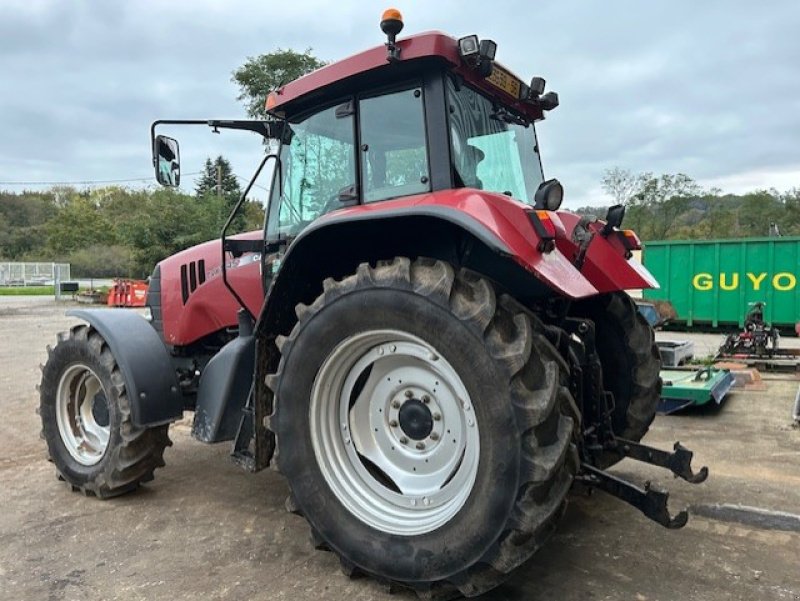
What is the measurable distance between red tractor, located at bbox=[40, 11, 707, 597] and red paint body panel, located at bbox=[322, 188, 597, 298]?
1cm

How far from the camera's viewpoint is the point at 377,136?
10.7ft

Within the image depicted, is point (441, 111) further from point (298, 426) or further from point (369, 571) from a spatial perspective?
point (369, 571)

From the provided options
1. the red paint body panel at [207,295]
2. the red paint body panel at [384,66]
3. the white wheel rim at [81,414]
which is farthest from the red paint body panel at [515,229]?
the white wheel rim at [81,414]

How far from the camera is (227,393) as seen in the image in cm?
364

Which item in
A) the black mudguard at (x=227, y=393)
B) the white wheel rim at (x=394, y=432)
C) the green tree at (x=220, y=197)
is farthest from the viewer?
the green tree at (x=220, y=197)

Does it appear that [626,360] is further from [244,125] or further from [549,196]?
[244,125]

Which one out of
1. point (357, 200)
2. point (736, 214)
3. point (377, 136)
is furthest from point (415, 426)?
point (736, 214)

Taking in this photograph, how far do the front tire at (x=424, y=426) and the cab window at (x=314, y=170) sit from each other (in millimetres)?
830

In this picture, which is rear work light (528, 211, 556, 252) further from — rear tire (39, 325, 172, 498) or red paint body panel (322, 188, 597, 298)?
rear tire (39, 325, 172, 498)

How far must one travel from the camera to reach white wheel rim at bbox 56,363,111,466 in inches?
168

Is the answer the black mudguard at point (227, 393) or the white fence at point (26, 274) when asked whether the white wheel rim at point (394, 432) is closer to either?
the black mudguard at point (227, 393)

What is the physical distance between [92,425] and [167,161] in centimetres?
194

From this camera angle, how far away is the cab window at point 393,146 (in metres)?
3.09

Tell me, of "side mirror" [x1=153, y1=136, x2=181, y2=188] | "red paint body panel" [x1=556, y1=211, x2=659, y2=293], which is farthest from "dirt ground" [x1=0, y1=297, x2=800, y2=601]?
"side mirror" [x1=153, y1=136, x2=181, y2=188]
